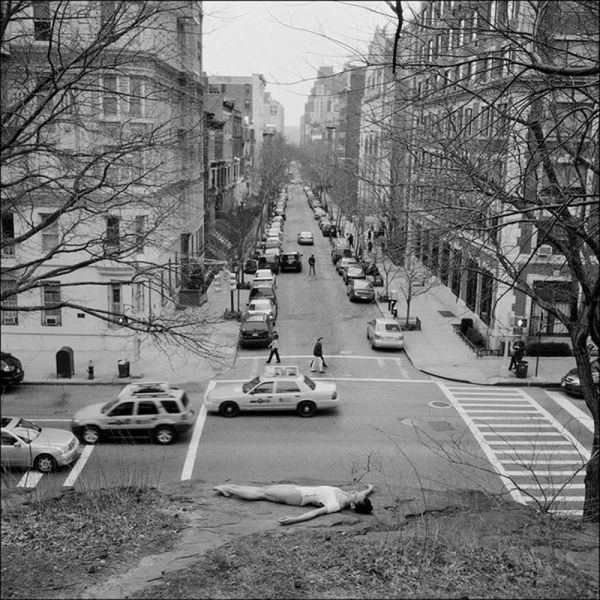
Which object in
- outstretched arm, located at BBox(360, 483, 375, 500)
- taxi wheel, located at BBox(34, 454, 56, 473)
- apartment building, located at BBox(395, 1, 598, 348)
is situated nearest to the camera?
apartment building, located at BBox(395, 1, 598, 348)

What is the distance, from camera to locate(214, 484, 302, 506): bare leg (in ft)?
38.4

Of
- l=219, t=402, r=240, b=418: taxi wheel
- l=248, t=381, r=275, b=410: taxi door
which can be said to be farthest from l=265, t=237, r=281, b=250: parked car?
l=219, t=402, r=240, b=418: taxi wheel

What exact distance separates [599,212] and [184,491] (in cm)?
806

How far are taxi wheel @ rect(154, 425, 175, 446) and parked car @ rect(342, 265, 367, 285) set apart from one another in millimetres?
25468

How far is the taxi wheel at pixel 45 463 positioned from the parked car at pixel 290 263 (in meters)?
33.4

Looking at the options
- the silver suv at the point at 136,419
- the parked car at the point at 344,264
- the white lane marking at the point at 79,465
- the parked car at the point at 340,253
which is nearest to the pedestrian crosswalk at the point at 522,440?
the silver suv at the point at 136,419

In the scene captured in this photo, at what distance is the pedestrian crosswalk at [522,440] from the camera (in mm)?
15419

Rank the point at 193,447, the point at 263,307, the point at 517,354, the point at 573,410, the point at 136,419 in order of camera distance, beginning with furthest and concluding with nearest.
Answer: the point at 263,307, the point at 517,354, the point at 573,410, the point at 136,419, the point at 193,447

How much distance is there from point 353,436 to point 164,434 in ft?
16.1

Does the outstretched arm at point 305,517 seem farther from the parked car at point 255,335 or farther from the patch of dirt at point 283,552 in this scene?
the parked car at point 255,335

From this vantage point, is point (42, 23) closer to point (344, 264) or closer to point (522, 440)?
point (522, 440)

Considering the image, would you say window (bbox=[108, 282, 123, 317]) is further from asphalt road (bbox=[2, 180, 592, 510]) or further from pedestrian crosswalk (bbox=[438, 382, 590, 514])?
pedestrian crosswalk (bbox=[438, 382, 590, 514])

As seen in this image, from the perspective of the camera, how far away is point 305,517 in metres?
10.5

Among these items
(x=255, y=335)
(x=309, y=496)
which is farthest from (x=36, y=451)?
(x=255, y=335)
